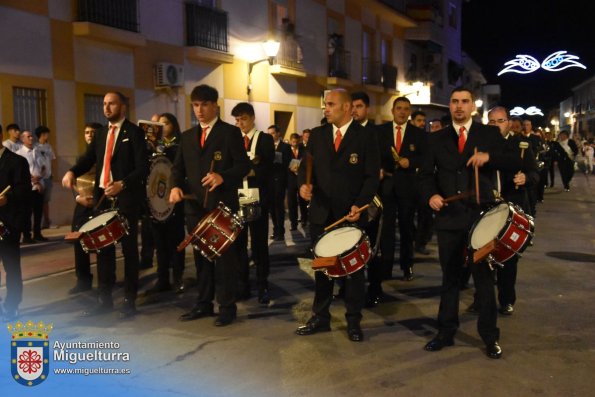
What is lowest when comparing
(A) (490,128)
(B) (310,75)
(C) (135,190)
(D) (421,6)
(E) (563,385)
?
(E) (563,385)

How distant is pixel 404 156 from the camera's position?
6945 millimetres

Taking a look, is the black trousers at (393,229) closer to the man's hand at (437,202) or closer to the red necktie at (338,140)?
the red necktie at (338,140)

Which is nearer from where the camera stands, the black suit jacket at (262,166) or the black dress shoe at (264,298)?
the black dress shoe at (264,298)

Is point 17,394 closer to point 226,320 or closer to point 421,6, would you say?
point 226,320

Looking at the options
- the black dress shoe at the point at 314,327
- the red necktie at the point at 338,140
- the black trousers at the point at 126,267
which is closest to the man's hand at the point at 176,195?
the black trousers at the point at 126,267

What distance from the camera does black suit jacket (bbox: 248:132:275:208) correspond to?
263 inches

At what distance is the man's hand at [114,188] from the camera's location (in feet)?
18.0

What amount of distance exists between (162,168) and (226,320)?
210 centimetres

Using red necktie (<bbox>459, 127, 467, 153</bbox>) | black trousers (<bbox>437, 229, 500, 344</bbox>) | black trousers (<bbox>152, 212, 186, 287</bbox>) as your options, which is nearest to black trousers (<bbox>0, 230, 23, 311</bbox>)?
black trousers (<bbox>152, 212, 186, 287</bbox>)

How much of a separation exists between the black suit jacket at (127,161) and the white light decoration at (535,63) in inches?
740

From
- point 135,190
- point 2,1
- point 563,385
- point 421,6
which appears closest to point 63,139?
point 2,1

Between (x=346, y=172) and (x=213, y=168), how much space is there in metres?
1.23

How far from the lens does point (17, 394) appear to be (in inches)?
159

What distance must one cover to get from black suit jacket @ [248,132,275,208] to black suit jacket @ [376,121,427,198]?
129cm
